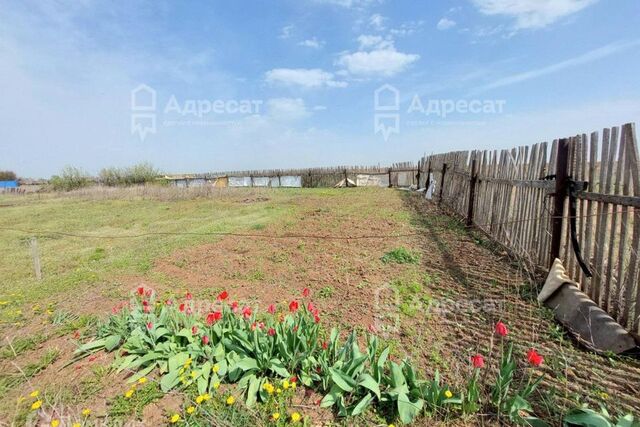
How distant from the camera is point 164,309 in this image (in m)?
2.66

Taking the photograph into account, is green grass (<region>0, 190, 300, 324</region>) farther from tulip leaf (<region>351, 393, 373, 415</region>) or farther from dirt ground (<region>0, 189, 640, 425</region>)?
tulip leaf (<region>351, 393, 373, 415</region>)

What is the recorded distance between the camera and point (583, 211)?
2.96 meters

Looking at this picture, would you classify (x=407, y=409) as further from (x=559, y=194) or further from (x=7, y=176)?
(x=7, y=176)

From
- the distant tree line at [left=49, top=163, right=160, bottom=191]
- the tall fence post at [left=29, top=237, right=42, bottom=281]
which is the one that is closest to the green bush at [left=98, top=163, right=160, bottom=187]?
the distant tree line at [left=49, top=163, right=160, bottom=191]

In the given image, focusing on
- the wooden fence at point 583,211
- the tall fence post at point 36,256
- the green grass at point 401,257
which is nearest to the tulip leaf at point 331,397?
→ the wooden fence at point 583,211

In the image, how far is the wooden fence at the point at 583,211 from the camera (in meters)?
2.39

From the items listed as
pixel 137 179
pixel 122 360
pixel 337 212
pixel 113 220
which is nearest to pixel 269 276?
pixel 122 360

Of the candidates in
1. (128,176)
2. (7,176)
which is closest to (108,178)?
(128,176)

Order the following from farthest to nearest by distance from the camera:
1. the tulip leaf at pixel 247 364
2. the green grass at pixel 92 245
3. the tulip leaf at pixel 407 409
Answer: the green grass at pixel 92 245 < the tulip leaf at pixel 247 364 < the tulip leaf at pixel 407 409

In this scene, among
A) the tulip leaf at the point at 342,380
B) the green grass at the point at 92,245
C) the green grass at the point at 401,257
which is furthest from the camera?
the green grass at the point at 401,257

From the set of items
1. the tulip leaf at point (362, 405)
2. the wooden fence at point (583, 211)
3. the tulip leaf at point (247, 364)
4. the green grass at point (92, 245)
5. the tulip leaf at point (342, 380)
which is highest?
the wooden fence at point (583, 211)

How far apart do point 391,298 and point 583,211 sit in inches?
83.7

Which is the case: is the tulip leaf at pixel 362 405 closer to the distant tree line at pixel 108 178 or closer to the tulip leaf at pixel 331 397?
the tulip leaf at pixel 331 397

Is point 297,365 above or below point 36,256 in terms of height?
below
